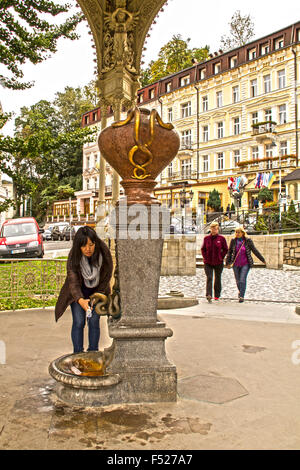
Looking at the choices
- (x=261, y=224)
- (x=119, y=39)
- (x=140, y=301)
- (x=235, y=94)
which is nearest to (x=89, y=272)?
(x=140, y=301)

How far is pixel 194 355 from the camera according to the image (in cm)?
490

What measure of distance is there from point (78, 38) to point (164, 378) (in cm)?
813

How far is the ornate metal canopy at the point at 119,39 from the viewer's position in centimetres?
584

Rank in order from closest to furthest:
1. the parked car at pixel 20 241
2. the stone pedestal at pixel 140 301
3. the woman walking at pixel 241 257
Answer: the stone pedestal at pixel 140 301 → the woman walking at pixel 241 257 → the parked car at pixel 20 241

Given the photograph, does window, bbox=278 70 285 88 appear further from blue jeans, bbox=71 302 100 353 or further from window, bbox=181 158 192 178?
blue jeans, bbox=71 302 100 353

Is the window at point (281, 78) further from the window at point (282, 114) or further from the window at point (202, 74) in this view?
the window at point (202, 74)

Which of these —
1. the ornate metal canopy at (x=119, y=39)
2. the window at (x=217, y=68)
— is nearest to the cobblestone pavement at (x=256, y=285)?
the ornate metal canopy at (x=119, y=39)

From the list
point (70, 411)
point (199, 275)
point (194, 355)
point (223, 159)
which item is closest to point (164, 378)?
point (70, 411)

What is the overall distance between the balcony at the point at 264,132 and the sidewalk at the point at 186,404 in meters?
35.4

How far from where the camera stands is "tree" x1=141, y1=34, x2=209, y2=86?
2111 inches

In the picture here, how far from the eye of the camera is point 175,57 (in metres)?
53.8

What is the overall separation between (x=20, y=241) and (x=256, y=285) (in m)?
9.60

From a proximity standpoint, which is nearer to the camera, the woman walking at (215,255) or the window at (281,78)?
the woman walking at (215,255)

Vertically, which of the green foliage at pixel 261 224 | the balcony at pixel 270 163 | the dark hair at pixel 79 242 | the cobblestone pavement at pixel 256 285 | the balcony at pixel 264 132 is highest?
the balcony at pixel 264 132
